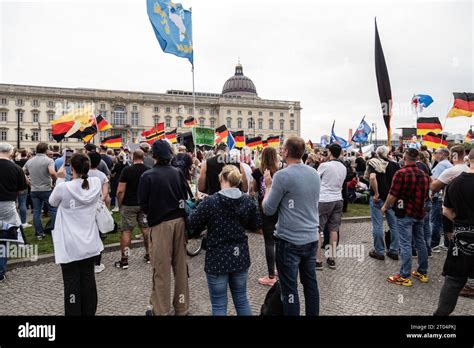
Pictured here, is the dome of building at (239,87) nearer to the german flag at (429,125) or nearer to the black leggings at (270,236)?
the german flag at (429,125)

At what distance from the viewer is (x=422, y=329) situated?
2955 millimetres

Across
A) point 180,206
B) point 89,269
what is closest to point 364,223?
point 180,206

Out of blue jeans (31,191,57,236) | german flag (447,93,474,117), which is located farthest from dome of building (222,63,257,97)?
blue jeans (31,191,57,236)

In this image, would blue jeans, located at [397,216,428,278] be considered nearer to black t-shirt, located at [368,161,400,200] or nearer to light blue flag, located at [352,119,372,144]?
black t-shirt, located at [368,161,400,200]

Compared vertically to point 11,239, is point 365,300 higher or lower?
lower

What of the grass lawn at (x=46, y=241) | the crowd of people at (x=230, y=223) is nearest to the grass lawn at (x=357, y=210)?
the crowd of people at (x=230, y=223)

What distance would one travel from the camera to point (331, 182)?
206 inches

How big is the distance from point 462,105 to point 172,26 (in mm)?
9150

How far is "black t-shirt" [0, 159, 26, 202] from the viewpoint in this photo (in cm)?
480

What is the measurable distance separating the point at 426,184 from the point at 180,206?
3.50m

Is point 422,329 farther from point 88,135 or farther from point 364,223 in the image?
point 88,135

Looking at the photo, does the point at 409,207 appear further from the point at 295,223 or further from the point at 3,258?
the point at 3,258

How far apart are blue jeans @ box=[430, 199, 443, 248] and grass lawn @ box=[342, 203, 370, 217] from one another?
287 cm

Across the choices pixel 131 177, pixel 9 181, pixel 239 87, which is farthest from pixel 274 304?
pixel 239 87
